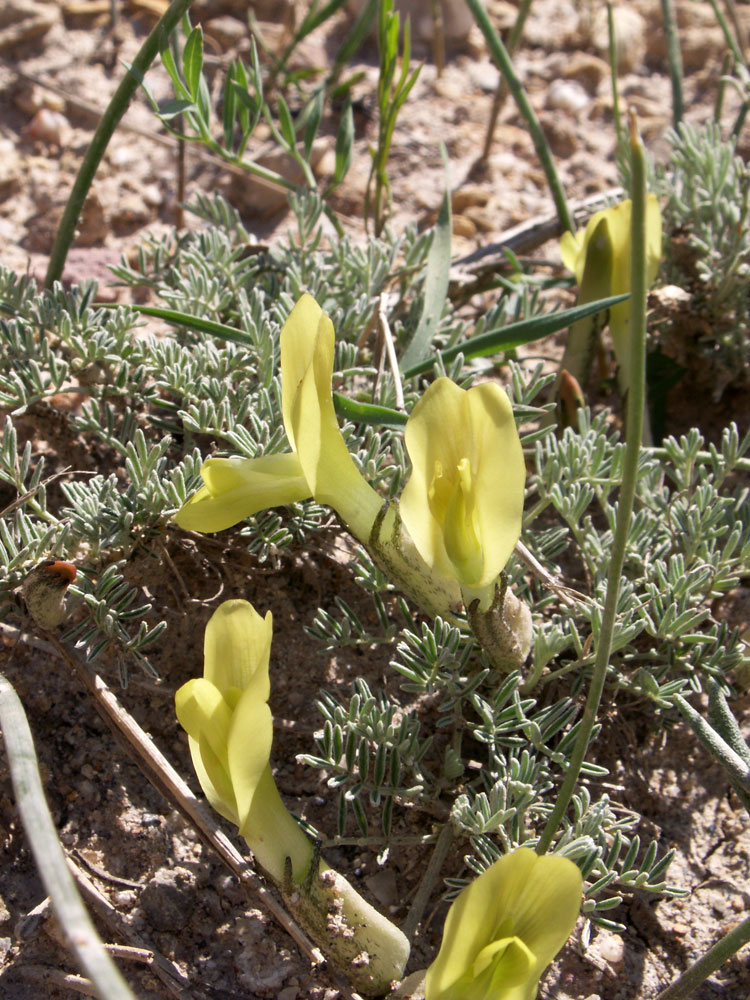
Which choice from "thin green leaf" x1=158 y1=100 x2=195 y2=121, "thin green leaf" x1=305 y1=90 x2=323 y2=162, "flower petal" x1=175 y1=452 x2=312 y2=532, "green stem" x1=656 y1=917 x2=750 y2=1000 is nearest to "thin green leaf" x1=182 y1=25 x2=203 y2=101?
"thin green leaf" x1=158 y1=100 x2=195 y2=121

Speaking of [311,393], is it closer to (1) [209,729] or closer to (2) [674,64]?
(1) [209,729]

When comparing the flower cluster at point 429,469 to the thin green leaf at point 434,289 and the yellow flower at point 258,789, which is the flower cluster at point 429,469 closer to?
the yellow flower at point 258,789

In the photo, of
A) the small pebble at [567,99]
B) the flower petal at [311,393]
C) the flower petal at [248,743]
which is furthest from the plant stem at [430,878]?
the small pebble at [567,99]

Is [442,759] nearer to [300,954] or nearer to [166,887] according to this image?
[300,954]

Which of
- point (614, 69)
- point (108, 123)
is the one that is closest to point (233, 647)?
point (108, 123)

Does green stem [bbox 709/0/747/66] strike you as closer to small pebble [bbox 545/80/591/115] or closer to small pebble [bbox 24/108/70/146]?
small pebble [bbox 545/80/591/115]
